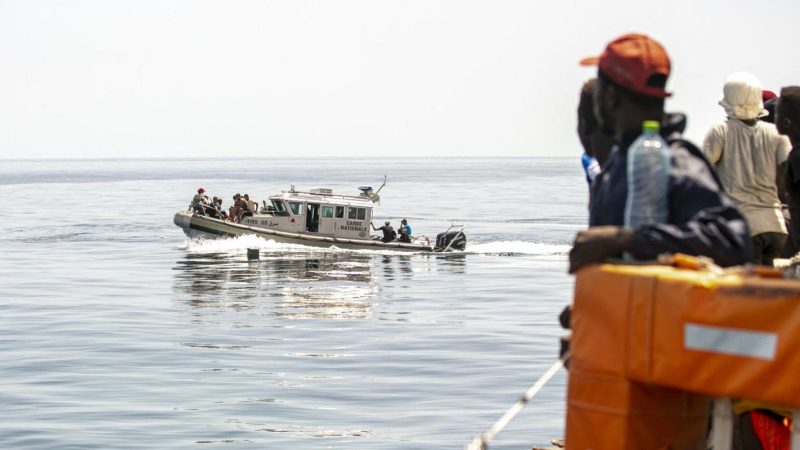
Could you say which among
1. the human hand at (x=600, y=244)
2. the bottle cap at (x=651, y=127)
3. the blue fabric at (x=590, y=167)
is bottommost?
the human hand at (x=600, y=244)

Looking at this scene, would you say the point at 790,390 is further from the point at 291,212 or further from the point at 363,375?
the point at 291,212

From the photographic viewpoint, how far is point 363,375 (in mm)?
22547

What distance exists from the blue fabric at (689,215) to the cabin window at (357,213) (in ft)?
146

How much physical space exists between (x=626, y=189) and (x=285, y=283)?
37167 mm

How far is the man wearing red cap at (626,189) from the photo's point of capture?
12.9ft

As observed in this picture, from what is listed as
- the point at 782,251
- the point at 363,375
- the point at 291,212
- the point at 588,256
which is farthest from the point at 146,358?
the point at 291,212

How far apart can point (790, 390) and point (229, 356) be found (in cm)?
2218

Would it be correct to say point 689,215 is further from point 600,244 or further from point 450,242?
point 450,242

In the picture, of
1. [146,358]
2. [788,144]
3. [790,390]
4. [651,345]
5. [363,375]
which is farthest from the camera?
[146,358]

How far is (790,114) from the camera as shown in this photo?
21.5ft

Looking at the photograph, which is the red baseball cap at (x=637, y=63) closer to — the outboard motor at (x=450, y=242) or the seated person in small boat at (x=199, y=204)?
the outboard motor at (x=450, y=242)

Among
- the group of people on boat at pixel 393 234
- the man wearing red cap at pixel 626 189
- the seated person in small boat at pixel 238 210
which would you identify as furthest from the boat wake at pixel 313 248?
the man wearing red cap at pixel 626 189

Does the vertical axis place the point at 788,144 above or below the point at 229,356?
above

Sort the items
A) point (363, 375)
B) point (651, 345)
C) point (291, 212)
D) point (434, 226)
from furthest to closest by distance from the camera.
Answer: point (434, 226) → point (291, 212) → point (363, 375) → point (651, 345)
